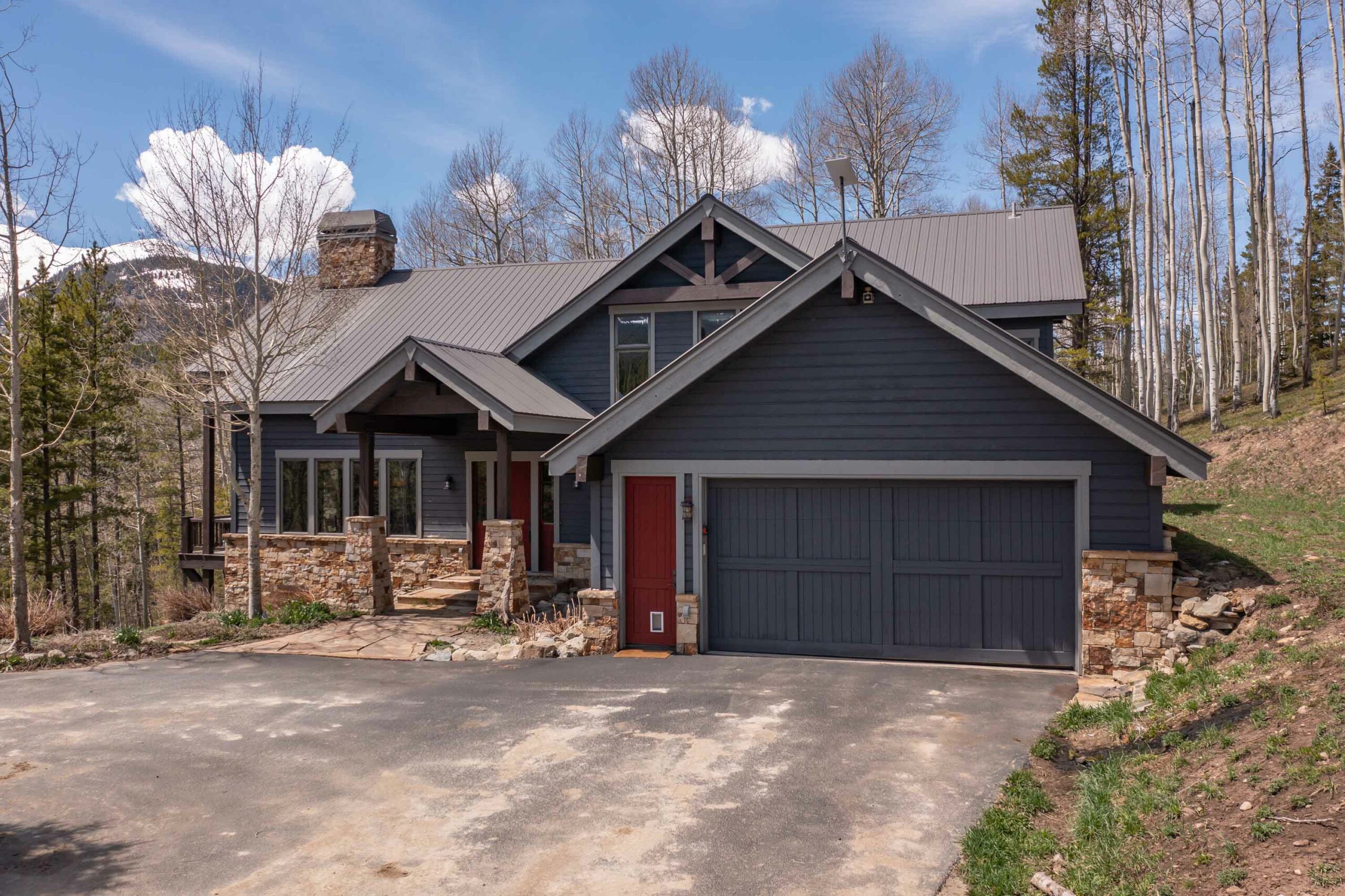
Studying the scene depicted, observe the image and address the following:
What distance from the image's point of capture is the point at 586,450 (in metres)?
11.0

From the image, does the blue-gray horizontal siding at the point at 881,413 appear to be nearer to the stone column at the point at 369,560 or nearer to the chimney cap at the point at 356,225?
the stone column at the point at 369,560

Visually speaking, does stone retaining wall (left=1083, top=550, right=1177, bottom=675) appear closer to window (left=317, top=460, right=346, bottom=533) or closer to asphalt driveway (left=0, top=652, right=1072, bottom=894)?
asphalt driveway (left=0, top=652, right=1072, bottom=894)

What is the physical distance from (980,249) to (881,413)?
786cm

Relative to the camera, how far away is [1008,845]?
17.1 ft

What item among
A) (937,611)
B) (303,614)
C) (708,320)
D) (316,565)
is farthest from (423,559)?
(937,611)

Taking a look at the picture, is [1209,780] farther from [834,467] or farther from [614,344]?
[614,344]

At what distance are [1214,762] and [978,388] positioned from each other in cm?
517

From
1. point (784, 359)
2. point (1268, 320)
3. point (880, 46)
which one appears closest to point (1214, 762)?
point (784, 359)

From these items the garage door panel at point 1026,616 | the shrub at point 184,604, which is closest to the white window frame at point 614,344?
the garage door panel at point 1026,616

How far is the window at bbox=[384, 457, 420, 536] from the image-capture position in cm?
1703

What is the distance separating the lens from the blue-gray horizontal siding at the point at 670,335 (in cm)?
1512

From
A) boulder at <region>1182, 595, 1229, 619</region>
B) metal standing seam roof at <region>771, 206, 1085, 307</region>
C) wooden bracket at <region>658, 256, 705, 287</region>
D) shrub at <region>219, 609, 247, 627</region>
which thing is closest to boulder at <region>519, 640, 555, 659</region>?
shrub at <region>219, 609, 247, 627</region>

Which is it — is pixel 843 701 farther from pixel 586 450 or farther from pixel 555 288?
pixel 555 288

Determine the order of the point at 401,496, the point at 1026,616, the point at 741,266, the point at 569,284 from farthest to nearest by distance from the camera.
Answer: the point at 569,284 → the point at 401,496 → the point at 741,266 → the point at 1026,616
